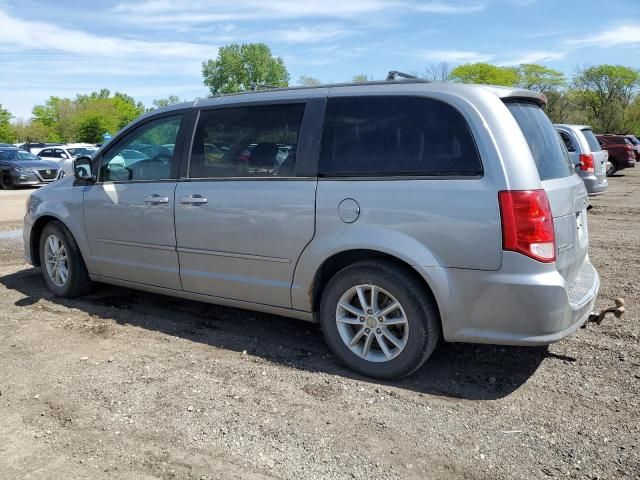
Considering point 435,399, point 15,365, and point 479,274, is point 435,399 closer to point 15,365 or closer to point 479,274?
point 479,274

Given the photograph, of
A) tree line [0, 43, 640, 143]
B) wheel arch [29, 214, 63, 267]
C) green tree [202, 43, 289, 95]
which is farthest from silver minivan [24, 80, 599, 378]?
green tree [202, 43, 289, 95]

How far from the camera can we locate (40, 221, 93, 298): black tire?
18.5 feet

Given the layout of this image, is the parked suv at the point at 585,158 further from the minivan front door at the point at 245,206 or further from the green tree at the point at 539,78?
the green tree at the point at 539,78

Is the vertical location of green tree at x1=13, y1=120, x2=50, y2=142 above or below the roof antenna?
above

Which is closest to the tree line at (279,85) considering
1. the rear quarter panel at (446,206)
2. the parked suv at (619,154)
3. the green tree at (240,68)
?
the green tree at (240,68)

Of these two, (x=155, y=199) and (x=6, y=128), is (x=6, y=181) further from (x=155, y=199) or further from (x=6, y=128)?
(x=6, y=128)

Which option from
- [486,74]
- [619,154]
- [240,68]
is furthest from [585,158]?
[240,68]

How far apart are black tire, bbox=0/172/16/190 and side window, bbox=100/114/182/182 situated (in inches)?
680

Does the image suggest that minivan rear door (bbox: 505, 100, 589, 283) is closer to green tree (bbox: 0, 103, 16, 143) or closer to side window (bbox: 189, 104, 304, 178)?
side window (bbox: 189, 104, 304, 178)

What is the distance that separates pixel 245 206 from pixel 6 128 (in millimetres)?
94812

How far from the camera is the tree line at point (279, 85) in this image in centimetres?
6981

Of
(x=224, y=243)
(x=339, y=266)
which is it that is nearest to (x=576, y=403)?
(x=339, y=266)

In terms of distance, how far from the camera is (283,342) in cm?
457

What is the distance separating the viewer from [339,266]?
13.4ft
